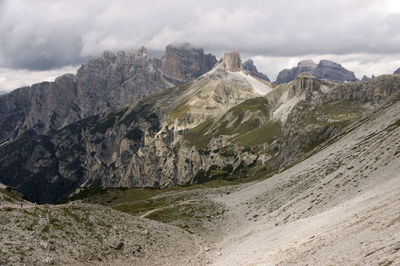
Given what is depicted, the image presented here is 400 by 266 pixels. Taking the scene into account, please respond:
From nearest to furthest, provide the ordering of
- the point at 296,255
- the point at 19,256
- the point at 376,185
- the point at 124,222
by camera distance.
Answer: the point at 296,255
the point at 19,256
the point at 376,185
the point at 124,222

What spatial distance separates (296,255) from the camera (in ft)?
128

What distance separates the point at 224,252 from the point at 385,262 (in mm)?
42228

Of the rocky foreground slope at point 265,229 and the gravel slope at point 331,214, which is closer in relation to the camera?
the gravel slope at point 331,214

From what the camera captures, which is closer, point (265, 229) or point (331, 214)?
point (331, 214)

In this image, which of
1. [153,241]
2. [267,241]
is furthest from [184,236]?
[267,241]

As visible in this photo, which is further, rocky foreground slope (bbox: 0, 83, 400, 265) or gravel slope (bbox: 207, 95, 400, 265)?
rocky foreground slope (bbox: 0, 83, 400, 265)

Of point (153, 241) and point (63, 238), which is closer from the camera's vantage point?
point (63, 238)

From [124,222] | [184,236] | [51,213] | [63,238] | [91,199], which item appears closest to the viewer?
[63,238]

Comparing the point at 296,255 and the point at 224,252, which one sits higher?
the point at 296,255

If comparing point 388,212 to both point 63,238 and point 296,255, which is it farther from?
point 63,238

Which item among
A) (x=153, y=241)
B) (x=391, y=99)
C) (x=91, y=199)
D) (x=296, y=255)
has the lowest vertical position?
(x=91, y=199)

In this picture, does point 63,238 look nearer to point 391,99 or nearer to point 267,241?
point 267,241

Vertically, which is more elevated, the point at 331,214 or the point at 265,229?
the point at 331,214

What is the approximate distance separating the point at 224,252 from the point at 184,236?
1563 cm
